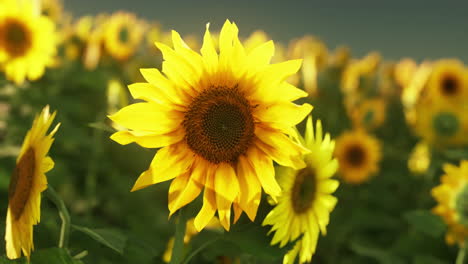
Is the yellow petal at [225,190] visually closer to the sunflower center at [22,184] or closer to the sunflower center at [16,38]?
the sunflower center at [22,184]

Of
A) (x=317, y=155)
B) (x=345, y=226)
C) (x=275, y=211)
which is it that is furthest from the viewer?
(x=345, y=226)

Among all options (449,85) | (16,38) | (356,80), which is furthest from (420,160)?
(16,38)

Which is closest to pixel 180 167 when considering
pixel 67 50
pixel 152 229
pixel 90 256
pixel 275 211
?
pixel 275 211

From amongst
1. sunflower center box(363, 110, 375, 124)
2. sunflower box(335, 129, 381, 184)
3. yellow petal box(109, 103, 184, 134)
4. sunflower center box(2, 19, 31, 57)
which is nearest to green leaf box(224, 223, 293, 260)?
yellow petal box(109, 103, 184, 134)

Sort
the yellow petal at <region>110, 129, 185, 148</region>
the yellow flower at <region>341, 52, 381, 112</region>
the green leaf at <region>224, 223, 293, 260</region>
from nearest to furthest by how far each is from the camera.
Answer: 1. the yellow petal at <region>110, 129, 185, 148</region>
2. the green leaf at <region>224, 223, 293, 260</region>
3. the yellow flower at <region>341, 52, 381, 112</region>

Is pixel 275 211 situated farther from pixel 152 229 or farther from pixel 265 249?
pixel 152 229

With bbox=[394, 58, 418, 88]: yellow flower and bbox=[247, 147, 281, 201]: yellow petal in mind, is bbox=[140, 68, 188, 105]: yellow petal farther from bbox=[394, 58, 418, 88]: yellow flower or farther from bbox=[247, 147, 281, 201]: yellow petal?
bbox=[394, 58, 418, 88]: yellow flower

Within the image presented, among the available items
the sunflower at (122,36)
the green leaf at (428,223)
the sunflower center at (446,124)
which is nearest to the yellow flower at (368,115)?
the sunflower center at (446,124)
